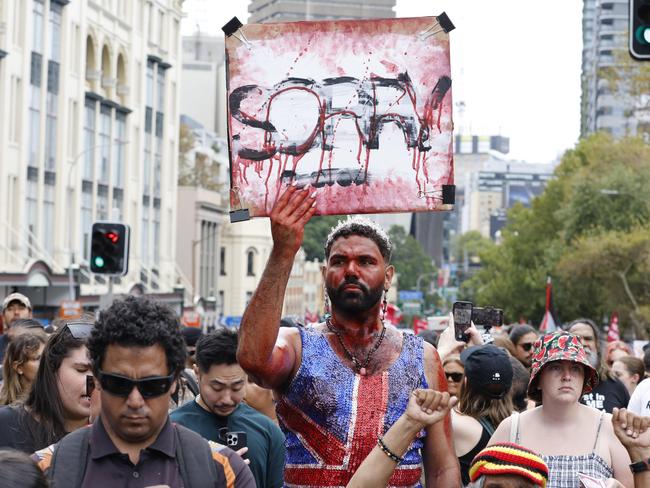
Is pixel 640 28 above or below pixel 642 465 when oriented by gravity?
above

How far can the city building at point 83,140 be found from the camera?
43688 millimetres

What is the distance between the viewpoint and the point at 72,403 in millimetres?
5977

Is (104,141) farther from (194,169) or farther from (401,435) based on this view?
(401,435)

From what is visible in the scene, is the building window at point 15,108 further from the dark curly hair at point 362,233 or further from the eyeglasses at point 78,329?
the dark curly hair at point 362,233

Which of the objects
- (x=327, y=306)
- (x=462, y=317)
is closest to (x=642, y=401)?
(x=462, y=317)

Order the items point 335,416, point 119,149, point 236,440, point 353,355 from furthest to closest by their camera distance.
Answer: point 119,149
point 236,440
point 353,355
point 335,416

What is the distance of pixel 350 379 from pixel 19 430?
59.2 inches

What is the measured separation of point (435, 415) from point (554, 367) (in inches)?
73.9

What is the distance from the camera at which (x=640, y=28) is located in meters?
10.6

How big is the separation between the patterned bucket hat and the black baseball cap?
37.0 inches

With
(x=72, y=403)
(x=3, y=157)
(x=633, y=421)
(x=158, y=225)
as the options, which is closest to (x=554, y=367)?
(x=633, y=421)

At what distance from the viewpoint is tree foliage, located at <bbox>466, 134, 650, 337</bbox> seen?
2181 inches

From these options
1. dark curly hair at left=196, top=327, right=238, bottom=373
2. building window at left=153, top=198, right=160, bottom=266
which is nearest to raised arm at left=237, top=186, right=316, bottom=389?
dark curly hair at left=196, top=327, right=238, bottom=373

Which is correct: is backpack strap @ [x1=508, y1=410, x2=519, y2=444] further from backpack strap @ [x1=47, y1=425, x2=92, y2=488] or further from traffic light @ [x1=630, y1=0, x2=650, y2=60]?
traffic light @ [x1=630, y1=0, x2=650, y2=60]
